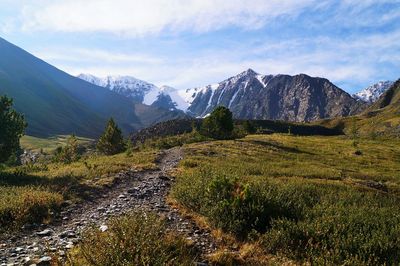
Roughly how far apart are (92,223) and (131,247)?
383cm

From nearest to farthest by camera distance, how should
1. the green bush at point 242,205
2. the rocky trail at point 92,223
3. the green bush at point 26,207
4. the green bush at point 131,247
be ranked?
the green bush at point 131,247
the rocky trail at point 92,223
the green bush at point 242,205
the green bush at point 26,207

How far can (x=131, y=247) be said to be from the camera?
8.23 m

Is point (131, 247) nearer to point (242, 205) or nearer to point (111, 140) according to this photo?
point (242, 205)

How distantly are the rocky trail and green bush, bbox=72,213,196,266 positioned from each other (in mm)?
929

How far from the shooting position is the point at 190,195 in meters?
15.7

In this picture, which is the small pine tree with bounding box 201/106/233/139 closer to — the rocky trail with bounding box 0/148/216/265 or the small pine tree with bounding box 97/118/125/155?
the small pine tree with bounding box 97/118/125/155

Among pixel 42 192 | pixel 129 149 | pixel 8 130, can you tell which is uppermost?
pixel 8 130

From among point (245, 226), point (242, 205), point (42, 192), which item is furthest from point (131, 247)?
point (42, 192)

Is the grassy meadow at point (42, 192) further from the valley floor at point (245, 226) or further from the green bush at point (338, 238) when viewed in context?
the green bush at point (338, 238)

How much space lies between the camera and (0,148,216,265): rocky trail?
34.9 ft

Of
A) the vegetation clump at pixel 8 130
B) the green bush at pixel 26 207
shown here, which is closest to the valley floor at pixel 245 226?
the green bush at pixel 26 207

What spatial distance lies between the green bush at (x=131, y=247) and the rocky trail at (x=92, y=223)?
36.6 inches

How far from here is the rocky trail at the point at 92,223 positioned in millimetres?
10650

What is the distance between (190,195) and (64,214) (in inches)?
200
